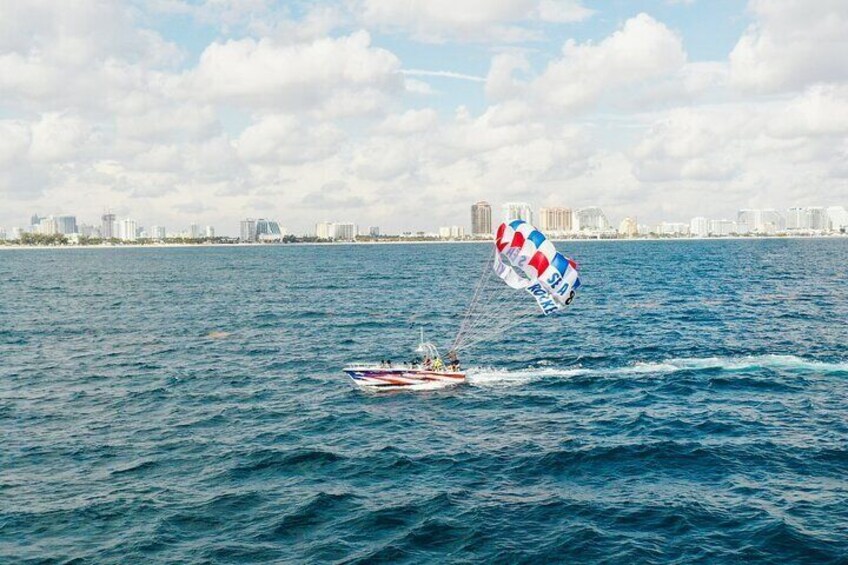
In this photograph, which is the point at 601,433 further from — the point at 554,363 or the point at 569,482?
the point at 554,363

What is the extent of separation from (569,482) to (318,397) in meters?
23.4

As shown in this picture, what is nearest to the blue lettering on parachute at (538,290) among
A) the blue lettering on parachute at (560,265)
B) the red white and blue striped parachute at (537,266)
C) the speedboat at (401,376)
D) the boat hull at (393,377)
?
the red white and blue striped parachute at (537,266)

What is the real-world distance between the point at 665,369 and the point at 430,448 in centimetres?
2905

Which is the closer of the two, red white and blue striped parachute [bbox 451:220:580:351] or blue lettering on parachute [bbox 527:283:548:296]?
red white and blue striped parachute [bbox 451:220:580:351]

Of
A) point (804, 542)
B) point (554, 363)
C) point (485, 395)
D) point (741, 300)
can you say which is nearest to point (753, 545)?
point (804, 542)

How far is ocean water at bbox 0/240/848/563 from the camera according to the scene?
28.8 m

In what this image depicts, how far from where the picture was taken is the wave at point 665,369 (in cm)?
5725

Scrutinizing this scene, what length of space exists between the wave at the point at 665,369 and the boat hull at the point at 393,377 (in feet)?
13.2

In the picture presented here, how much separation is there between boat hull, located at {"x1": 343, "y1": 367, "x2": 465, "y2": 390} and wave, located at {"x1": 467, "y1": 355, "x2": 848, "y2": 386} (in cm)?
403

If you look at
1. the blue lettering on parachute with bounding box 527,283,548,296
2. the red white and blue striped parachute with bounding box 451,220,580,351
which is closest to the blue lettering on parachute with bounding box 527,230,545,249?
the red white and blue striped parachute with bounding box 451,220,580,351

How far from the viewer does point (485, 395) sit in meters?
51.5

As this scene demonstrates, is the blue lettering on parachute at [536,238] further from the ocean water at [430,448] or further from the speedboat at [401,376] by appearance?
the speedboat at [401,376]

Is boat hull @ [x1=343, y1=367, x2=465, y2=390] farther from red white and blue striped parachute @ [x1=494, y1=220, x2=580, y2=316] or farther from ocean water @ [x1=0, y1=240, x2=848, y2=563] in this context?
red white and blue striped parachute @ [x1=494, y1=220, x2=580, y2=316]

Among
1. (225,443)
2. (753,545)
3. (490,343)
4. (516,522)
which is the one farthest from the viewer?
(490,343)
